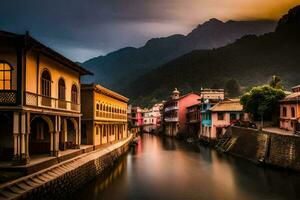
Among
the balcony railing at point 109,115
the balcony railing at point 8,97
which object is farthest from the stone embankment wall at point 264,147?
the balcony railing at point 8,97

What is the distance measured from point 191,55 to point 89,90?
15560cm

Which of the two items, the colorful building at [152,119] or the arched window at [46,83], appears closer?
the arched window at [46,83]

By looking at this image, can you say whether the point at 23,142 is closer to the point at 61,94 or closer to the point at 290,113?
the point at 61,94

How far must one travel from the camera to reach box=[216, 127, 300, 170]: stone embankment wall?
32.1 m

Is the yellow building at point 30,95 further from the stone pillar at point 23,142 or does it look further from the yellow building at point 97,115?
the yellow building at point 97,115

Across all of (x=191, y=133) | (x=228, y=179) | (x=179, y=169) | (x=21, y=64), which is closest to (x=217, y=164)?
(x=179, y=169)

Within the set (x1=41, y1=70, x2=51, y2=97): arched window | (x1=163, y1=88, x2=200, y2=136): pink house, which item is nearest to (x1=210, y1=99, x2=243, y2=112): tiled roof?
(x1=163, y1=88, x2=200, y2=136): pink house

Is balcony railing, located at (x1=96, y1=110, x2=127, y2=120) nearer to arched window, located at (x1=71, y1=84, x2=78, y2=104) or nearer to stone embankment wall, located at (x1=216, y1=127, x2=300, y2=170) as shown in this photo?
arched window, located at (x1=71, y1=84, x2=78, y2=104)

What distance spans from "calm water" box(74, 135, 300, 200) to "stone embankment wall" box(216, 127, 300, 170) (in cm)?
138

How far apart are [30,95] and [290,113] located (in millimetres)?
33490

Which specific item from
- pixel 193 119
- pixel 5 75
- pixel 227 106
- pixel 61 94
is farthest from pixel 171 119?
pixel 5 75

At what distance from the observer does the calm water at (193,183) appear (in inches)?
961

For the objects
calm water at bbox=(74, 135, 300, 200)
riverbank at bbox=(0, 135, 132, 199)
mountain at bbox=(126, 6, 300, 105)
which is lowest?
calm water at bbox=(74, 135, 300, 200)

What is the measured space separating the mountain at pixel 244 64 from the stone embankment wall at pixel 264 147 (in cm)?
6957
